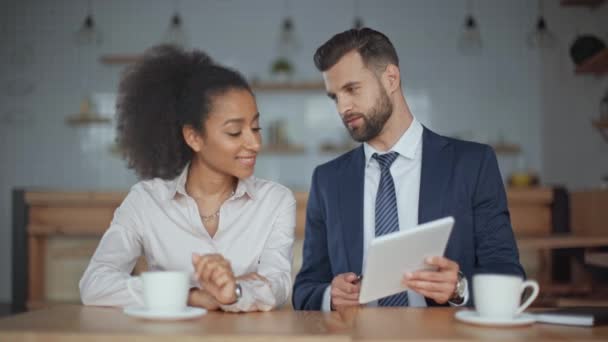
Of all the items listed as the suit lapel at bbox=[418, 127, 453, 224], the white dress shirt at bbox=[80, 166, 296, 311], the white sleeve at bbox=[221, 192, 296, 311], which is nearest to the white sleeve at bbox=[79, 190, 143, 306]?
the white dress shirt at bbox=[80, 166, 296, 311]

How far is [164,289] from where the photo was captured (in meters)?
1.23

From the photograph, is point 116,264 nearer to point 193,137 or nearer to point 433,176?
point 193,137

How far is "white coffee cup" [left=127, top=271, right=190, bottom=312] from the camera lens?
1217 millimetres

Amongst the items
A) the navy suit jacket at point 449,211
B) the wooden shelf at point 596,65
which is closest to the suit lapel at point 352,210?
the navy suit jacket at point 449,211

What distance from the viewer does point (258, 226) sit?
1773mm

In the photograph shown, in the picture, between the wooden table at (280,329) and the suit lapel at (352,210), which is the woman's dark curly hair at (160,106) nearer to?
the suit lapel at (352,210)

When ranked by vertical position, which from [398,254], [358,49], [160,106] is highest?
[358,49]

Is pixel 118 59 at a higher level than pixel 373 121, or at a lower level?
higher

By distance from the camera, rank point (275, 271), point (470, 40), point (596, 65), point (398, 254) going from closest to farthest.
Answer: point (398, 254), point (275, 271), point (596, 65), point (470, 40)

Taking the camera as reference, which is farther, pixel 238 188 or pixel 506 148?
pixel 506 148

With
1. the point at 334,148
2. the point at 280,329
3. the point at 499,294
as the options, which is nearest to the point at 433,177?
the point at 499,294

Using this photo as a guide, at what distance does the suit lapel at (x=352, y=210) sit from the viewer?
1.91 metres

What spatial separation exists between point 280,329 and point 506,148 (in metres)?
5.56

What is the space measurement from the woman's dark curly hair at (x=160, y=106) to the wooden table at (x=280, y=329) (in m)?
0.73
